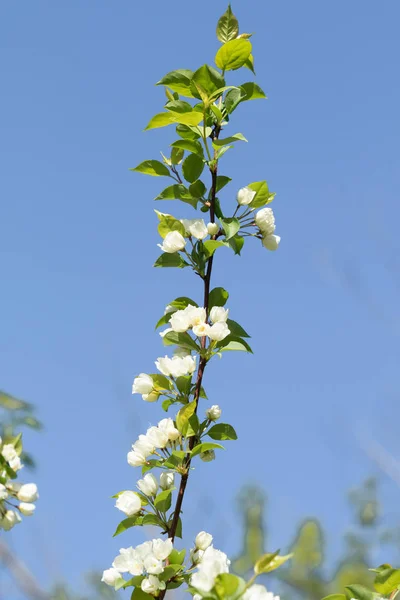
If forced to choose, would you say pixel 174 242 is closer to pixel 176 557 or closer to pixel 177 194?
pixel 177 194

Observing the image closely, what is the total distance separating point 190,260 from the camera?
1.69 metres

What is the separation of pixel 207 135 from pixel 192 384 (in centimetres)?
59

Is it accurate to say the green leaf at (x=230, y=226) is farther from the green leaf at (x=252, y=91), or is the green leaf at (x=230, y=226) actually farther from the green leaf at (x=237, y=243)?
the green leaf at (x=252, y=91)

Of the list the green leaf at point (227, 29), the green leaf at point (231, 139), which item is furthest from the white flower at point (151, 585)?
the green leaf at point (227, 29)

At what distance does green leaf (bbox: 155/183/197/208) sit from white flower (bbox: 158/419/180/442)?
0.54m

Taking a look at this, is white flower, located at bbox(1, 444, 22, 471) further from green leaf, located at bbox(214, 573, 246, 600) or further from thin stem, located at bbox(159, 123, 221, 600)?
green leaf, located at bbox(214, 573, 246, 600)

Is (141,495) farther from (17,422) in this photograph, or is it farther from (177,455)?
(17,422)

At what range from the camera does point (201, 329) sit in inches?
61.4

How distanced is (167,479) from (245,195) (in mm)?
699

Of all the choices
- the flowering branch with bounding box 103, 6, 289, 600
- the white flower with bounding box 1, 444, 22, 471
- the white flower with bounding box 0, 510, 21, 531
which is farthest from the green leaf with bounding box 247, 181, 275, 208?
the white flower with bounding box 0, 510, 21, 531

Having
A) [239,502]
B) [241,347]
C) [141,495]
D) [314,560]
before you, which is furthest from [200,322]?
[239,502]

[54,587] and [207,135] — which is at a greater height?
[207,135]

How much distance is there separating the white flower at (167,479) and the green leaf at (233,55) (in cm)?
99

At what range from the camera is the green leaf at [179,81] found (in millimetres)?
1740
